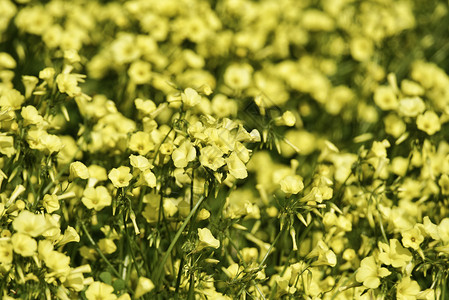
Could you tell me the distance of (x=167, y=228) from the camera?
2281mm

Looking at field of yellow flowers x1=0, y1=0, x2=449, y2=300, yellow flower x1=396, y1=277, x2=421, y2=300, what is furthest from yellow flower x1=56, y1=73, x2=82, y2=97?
yellow flower x1=396, y1=277, x2=421, y2=300

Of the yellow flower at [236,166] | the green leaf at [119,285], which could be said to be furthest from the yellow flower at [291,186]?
the green leaf at [119,285]

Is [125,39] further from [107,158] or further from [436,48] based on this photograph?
[436,48]

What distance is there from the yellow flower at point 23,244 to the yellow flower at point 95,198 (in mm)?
429

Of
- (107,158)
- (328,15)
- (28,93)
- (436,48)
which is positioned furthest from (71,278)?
(436,48)

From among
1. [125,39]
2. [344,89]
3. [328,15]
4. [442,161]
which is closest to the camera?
[442,161]

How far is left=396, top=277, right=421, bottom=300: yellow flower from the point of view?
2072 millimetres

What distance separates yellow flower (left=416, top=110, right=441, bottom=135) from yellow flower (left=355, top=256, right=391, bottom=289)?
2.64 feet

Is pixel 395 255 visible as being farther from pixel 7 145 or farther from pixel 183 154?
pixel 7 145

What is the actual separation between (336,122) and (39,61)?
Result: 2140 mm

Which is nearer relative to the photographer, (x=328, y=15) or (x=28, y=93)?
(x=28, y=93)

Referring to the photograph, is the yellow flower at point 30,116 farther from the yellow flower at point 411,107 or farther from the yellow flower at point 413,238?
the yellow flower at point 411,107

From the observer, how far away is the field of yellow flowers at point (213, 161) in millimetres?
2064

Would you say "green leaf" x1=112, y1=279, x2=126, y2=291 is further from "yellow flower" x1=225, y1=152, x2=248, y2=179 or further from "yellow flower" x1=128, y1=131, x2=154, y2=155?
"yellow flower" x1=225, y1=152, x2=248, y2=179
